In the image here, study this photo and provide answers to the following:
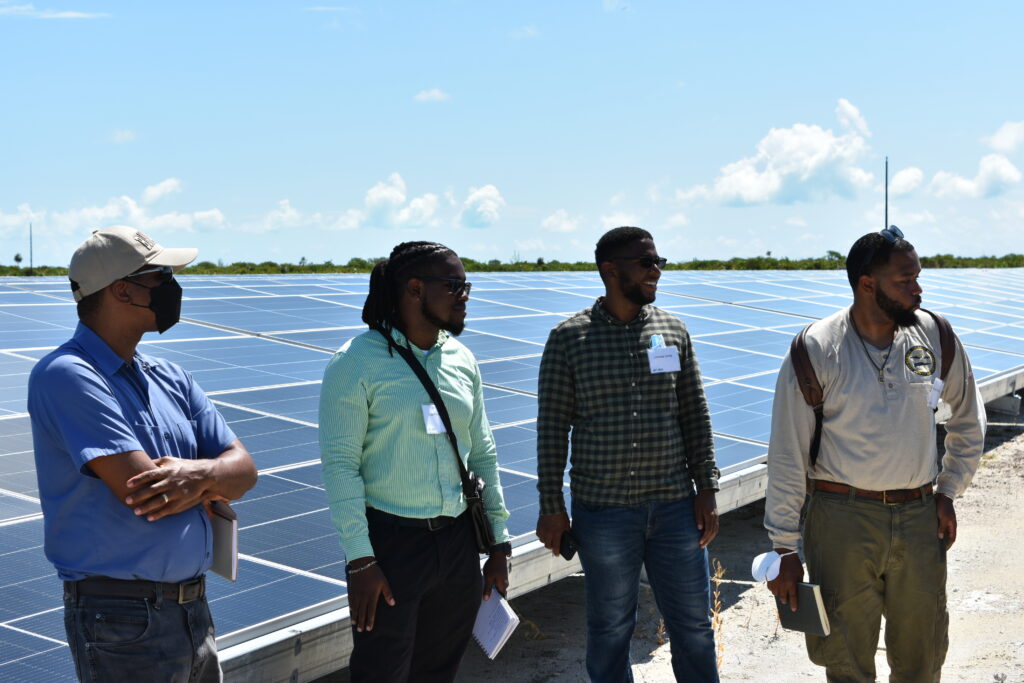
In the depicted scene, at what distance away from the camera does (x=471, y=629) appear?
4.09 m

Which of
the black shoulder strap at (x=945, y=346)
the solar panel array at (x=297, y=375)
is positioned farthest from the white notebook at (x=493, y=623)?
the black shoulder strap at (x=945, y=346)

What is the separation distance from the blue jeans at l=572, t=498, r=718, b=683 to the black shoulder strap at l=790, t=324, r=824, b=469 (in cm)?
60

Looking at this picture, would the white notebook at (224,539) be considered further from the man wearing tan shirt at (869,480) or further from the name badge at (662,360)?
the man wearing tan shirt at (869,480)

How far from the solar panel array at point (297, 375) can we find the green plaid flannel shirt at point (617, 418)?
1.08m

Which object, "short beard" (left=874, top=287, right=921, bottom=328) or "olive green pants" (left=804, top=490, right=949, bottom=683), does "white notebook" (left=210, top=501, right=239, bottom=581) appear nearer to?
"olive green pants" (left=804, top=490, right=949, bottom=683)

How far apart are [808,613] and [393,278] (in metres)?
2.00

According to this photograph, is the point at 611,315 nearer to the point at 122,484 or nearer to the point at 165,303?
the point at 165,303

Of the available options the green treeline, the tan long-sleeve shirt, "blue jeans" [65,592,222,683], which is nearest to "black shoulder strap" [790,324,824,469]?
the tan long-sleeve shirt

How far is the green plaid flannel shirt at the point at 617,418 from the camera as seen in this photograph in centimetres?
444

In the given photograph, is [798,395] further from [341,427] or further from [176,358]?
[176,358]

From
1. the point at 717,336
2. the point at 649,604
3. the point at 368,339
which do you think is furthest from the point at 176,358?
the point at 717,336

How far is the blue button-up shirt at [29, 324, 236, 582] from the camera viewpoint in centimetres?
307

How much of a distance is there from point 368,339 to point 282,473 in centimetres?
212

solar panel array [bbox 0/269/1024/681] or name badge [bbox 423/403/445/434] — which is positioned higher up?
name badge [bbox 423/403/445/434]
